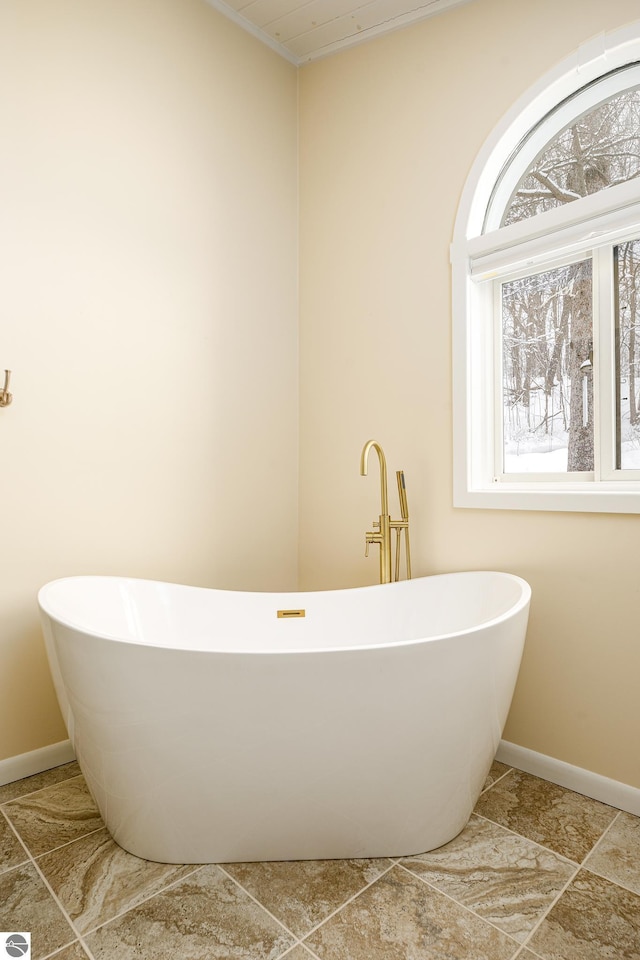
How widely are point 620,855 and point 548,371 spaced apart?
4.85ft

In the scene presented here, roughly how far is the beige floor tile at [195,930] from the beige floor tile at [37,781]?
694 millimetres

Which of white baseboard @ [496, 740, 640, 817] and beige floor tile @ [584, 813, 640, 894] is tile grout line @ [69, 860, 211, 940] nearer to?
beige floor tile @ [584, 813, 640, 894]

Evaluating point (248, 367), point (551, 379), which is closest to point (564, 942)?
point (551, 379)

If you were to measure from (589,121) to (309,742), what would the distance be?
2161mm

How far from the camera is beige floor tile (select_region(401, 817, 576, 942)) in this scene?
128cm

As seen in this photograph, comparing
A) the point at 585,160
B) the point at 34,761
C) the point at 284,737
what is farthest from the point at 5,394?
the point at 585,160

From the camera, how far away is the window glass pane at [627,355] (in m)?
1.86

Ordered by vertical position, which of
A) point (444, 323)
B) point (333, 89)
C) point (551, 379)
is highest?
point (333, 89)

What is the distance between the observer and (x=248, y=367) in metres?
2.50

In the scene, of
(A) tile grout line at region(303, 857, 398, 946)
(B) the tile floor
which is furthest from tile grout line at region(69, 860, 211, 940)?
(A) tile grout line at region(303, 857, 398, 946)

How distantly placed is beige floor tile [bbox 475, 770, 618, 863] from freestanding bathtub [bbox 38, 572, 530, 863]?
0.22 m

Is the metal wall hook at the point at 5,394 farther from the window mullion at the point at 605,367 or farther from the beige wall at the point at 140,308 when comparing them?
the window mullion at the point at 605,367

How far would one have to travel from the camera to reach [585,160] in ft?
6.55

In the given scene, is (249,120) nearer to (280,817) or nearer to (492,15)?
(492,15)
